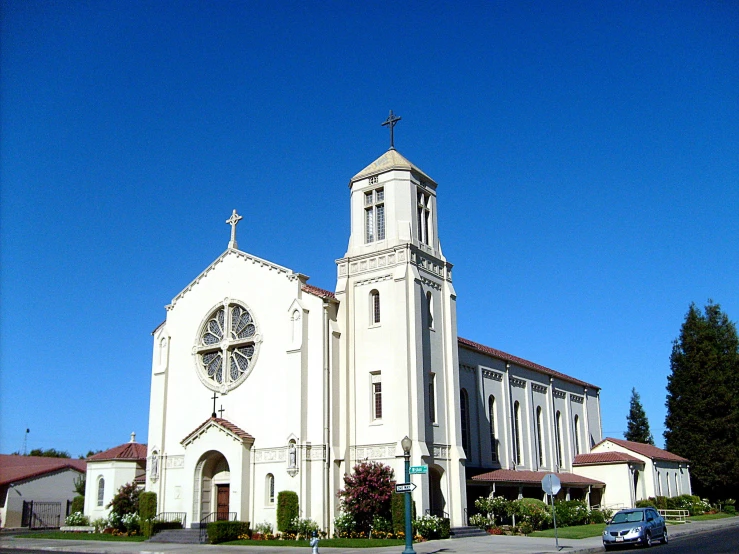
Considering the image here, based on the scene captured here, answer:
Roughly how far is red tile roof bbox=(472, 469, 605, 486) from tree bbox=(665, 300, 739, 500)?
15.4 meters

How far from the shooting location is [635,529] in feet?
86.1

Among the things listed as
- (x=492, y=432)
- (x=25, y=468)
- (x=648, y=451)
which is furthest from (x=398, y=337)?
(x=25, y=468)

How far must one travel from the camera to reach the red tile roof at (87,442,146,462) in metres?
43.4

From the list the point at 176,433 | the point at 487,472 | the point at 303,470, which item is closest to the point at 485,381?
Result: the point at 487,472

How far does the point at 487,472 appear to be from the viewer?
41.8 metres

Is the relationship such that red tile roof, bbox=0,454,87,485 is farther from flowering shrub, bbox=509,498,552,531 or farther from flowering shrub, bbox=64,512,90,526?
flowering shrub, bbox=509,498,552,531

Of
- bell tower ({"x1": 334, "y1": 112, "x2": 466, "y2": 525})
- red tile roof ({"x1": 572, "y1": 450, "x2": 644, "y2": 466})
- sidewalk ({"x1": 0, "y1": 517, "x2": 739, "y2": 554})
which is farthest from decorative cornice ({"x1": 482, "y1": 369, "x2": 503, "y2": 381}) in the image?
sidewalk ({"x1": 0, "y1": 517, "x2": 739, "y2": 554})

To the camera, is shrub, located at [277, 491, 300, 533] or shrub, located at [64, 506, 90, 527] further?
shrub, located at [64, 506, 90, 527]

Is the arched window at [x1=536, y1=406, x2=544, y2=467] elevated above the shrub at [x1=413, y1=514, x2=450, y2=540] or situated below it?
above

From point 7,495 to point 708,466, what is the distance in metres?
53.2

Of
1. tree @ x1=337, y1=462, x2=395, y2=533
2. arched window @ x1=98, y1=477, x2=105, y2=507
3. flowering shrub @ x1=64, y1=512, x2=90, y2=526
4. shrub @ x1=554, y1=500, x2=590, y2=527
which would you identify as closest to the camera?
tree @ x1=337, y1=462, x2=395, y2=533

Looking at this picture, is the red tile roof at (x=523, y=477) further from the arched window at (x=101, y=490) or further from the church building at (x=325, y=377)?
the arched window at (x=101, y=490)

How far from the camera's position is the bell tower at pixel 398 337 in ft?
111

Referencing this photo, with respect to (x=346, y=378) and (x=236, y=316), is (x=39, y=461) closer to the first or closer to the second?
(x=236, y=316)
